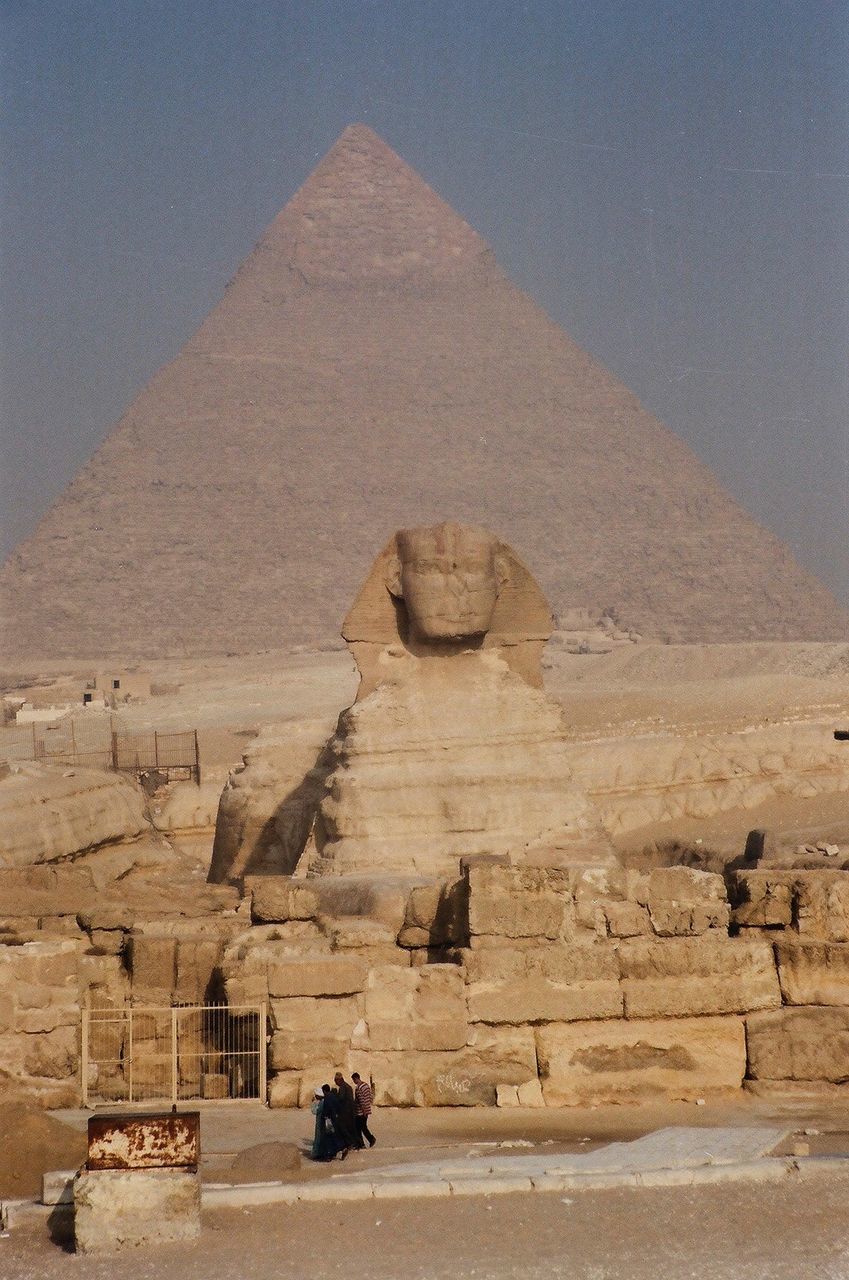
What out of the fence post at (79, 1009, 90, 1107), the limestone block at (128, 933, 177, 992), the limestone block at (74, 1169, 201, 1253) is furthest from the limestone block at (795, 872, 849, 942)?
the limestone block at (74, 1169, 201, 1253)

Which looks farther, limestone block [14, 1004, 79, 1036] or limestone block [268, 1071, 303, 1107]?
limestone block [14, 1004, 79, 1036]

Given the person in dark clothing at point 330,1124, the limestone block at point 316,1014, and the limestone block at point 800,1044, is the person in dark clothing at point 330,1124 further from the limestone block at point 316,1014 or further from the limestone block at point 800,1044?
the limestone block at point 800,1044

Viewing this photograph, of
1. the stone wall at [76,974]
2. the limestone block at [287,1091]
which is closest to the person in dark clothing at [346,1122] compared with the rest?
the limestone block at [287,1091]

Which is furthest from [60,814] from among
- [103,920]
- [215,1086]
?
[215,1086]

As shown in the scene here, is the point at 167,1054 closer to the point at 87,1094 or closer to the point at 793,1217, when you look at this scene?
the point at 87,1094

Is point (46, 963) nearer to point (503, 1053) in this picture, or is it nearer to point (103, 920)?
point (103, 920)

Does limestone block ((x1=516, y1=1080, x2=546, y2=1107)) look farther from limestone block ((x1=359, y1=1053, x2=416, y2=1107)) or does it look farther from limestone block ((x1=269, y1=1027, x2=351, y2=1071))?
limestone block ((x1=269, y1=1027, x2=351, y2=1071))

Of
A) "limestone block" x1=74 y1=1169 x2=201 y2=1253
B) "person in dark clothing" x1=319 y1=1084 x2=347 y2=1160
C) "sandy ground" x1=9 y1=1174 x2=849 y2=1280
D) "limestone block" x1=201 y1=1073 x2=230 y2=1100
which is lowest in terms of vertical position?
"sandy ground" x1=9 y1=1174 x2=849 y2=1280
